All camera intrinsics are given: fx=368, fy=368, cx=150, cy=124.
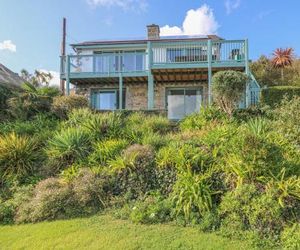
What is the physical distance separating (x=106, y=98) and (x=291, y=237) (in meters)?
18.0

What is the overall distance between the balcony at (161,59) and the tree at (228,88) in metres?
4.37

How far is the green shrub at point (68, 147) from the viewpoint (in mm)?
10602

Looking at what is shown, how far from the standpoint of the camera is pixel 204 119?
13266 mm

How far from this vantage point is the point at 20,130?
42.9ft

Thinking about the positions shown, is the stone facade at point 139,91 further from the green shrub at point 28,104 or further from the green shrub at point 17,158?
the green shrub at point 17,158

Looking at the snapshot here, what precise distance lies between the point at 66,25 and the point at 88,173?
24245 millimetres

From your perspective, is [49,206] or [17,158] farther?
[17,158]

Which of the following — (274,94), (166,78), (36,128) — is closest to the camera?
(36,128)

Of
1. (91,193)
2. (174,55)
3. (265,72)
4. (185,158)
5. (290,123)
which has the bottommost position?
(91,193)

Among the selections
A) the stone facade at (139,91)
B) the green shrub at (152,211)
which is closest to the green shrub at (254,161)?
the green shrub at (152,211)

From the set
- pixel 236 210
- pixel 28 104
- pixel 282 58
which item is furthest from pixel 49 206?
pixel 282 58

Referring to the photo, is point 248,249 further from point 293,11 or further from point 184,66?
point 184,66

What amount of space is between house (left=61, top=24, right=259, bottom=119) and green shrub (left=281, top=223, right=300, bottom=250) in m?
10.5

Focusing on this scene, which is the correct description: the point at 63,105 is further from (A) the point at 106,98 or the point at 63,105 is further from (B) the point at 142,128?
(A) the point at 106,98
